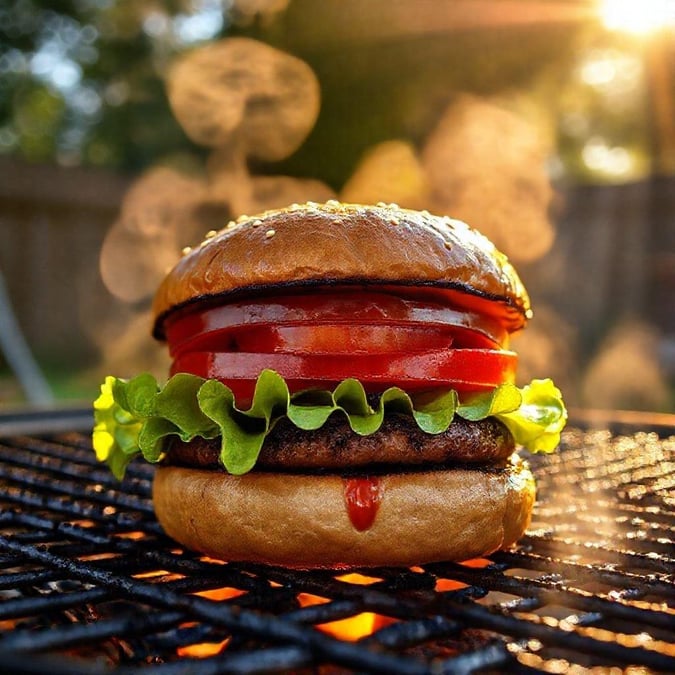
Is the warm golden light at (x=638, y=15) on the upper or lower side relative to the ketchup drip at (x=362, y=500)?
upper

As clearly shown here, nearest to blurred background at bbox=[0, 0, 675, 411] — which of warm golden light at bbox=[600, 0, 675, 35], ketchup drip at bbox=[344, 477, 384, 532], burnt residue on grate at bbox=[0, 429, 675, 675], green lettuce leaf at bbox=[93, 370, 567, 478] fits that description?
warm golden light at bbox=[600, 0, 675, 35]

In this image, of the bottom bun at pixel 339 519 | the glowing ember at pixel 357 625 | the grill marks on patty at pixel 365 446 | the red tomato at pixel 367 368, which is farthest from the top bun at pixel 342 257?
the glowing ember at pixel 357 625

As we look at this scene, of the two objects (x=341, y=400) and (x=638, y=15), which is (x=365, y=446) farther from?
(x=638, y=15)

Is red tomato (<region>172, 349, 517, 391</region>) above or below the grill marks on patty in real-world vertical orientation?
above

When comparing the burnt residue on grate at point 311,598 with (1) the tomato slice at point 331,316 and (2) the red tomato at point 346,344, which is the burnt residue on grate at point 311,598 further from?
(1) the tomato slice at point 331,316

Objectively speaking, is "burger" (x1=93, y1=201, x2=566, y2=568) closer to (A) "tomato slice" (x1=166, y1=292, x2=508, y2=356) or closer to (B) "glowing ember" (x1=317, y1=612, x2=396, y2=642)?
(A) "tomato slice" (x1=166, y1=292, x2=508, y2=356)

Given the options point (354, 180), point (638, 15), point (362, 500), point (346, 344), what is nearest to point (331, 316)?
point (346, 344)
